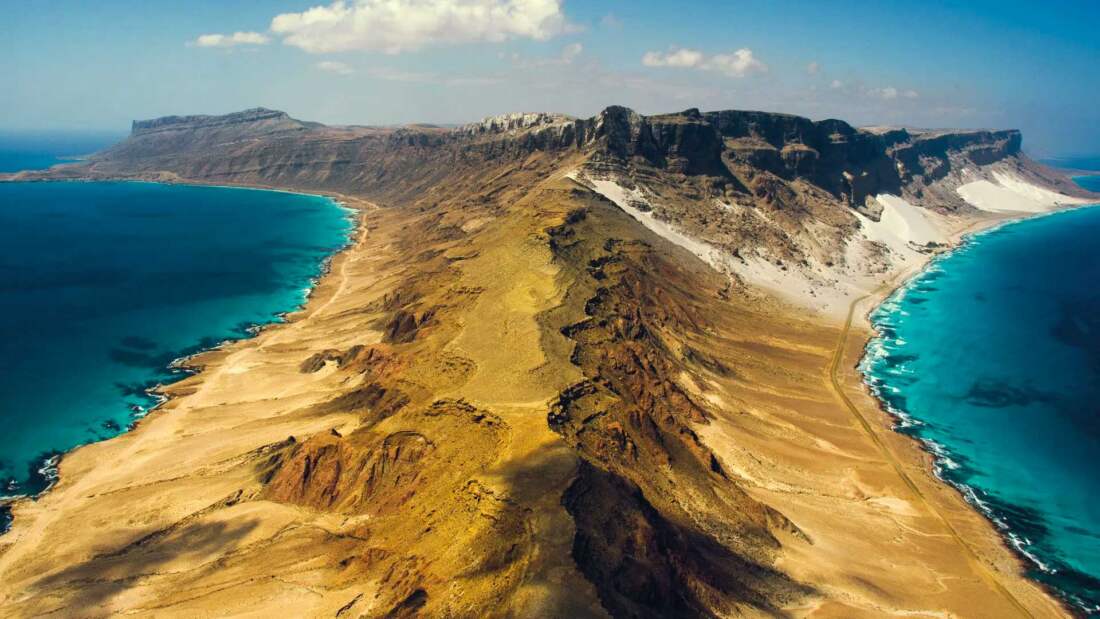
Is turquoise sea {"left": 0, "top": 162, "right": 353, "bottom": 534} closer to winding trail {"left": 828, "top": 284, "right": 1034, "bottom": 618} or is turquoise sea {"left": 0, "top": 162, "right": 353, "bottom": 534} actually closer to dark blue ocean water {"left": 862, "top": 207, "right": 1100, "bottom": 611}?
winding trail {"left": 828, "top": 284, "right": 1034, "bottom": 618}

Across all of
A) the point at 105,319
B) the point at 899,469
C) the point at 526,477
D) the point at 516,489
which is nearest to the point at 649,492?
the point at 526,477

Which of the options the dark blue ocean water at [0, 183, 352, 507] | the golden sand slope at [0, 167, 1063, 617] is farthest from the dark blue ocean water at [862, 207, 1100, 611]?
the dark blue ocean water at [0, 183, 352, 507]

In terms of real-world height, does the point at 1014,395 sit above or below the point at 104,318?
below

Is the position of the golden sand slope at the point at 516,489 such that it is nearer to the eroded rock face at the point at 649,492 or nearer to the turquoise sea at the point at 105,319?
the eroded rock face at the point at 649,492

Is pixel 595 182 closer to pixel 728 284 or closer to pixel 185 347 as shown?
pixel 728 284

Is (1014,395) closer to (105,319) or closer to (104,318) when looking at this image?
(105,319)

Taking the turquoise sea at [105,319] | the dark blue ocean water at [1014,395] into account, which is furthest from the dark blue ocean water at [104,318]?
the dark blue ocean water at [1014,395]

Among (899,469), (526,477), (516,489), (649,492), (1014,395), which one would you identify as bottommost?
(899,469)
